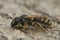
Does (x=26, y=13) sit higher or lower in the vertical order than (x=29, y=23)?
higher

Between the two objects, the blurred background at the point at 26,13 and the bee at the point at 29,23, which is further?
the bee at the point at 29,23

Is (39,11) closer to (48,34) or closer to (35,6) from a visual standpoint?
(35,6)

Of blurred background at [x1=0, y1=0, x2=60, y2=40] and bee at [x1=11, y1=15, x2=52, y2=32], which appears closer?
blurred background at [x1=0, y1=0, x2=60, y2=40]

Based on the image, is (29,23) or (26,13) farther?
(26,13)

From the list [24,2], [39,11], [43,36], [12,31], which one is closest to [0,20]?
[12,31]
